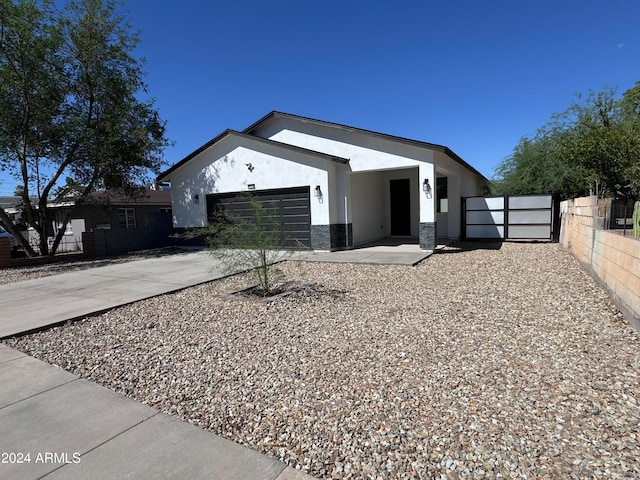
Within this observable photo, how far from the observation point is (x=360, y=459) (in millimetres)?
2467

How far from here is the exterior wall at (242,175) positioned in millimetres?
12938

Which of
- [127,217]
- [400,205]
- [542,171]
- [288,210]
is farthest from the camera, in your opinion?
[127,217]

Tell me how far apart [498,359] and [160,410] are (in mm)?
3397

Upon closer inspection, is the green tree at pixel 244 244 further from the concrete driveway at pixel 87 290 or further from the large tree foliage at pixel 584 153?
the large tree foliage at pixel 584 153

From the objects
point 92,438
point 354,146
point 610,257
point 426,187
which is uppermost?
point 354,146

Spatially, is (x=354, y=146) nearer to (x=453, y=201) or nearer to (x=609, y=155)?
(x=453, y=201)

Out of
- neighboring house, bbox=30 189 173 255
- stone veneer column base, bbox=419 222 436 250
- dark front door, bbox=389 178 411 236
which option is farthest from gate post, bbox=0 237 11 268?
dark front door, bbox=389 178 411 236

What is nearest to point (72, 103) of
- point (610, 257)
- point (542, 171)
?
point (610, 257)

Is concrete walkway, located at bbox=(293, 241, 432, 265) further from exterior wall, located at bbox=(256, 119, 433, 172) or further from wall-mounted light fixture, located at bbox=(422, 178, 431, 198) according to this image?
exterior wall, located at bbox=(256, 119, 433, 172)

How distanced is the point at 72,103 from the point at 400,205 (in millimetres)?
14621

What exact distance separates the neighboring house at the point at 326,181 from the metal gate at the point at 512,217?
62 cm

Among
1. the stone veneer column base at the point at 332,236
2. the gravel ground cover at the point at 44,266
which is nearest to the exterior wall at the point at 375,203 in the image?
the stone veneer column base at the point at 332,236

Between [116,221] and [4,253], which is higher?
[116,221]

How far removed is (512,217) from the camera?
48.9 ft
